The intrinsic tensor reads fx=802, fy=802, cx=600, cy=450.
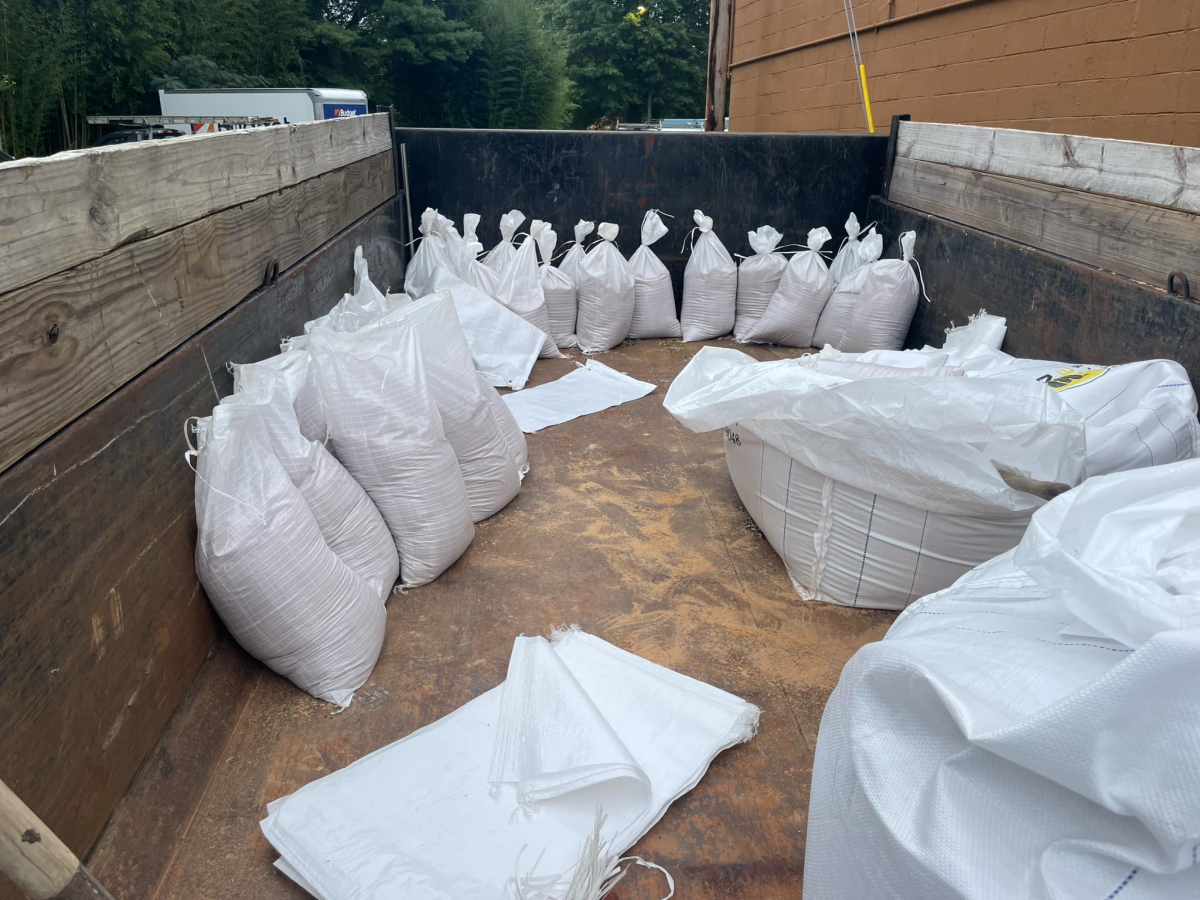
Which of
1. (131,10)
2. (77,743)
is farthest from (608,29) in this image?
(77,743)

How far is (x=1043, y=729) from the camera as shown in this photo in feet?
2.65

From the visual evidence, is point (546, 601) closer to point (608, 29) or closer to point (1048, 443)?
point (1048, 443)

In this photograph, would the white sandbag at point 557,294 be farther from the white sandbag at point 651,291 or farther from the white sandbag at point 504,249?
the white sandbag at point 651,291

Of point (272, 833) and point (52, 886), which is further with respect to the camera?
point (272, 833)

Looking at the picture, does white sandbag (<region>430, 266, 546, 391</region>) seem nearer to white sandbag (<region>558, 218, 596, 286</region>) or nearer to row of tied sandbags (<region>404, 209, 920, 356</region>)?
row of tied sandbags (<region>404, 209, 920, 356</region>)

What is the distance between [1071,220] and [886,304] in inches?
49.1

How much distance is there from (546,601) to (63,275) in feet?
4.28

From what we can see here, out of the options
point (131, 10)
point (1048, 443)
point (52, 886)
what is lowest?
point (52, 886)

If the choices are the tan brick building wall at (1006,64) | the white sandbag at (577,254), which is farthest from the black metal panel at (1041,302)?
the white sandbag at (577,254)

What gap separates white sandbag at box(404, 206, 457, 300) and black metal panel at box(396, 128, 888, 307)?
36cm

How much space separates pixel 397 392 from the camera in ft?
6.82

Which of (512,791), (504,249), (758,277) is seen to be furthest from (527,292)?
(512,791)

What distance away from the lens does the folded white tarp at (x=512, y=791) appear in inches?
51.5

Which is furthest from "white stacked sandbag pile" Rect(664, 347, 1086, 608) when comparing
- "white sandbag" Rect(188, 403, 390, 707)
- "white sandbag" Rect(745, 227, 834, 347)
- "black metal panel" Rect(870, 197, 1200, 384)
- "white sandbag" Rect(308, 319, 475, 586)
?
"white sandbag" Rect(745, 227, 834, 347)
